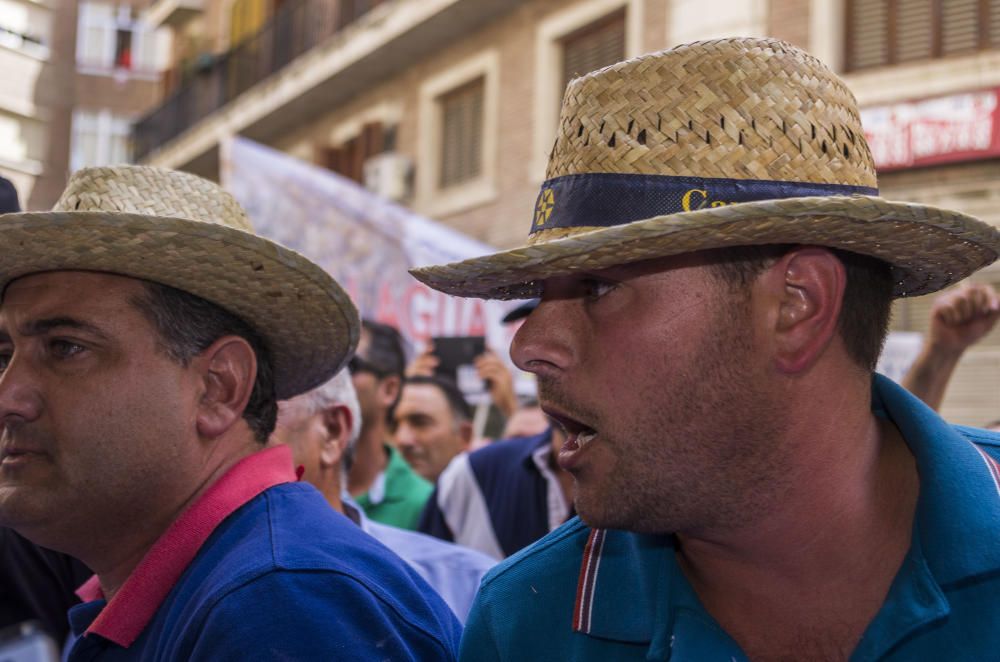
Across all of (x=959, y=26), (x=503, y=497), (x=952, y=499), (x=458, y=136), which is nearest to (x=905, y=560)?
(x=952, y=499)

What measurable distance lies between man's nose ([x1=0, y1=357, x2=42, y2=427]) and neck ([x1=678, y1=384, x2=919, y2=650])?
1.44 m

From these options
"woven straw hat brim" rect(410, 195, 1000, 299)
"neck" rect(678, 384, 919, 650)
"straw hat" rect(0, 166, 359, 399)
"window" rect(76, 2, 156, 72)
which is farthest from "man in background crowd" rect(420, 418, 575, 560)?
"window" rect(76, 2, 156, 72)

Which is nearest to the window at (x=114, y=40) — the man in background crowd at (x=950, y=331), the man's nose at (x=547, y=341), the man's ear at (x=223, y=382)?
the man in background crowd at (x=950, y=331)

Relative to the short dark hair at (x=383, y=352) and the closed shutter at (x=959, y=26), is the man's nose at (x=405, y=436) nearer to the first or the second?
the short dark hair at (x=383, y=352)

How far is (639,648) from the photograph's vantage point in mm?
2010

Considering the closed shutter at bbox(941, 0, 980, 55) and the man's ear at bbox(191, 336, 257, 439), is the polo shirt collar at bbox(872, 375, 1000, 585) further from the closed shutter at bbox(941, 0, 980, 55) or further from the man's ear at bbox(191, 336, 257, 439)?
the closed shutter at bbox(941, 0, 980, 55)

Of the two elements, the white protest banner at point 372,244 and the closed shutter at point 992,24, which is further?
the closed shutter at point 992,24

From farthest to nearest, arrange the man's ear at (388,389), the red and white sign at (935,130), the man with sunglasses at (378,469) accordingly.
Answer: the red and white sign at (935,130)
the man's ear at (388,389)
the man with sunglasses at (378,469)

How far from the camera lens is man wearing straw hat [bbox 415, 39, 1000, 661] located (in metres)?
1.86

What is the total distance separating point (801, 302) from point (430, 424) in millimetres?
4824

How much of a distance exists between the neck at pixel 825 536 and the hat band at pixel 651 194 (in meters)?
0.37

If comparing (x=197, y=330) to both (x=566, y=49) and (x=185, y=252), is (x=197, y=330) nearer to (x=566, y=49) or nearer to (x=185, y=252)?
(x=185, y=252)

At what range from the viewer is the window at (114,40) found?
3234 centimetres

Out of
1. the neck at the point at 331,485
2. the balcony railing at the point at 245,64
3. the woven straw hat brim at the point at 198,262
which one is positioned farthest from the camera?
the balcony railing at the point at 245,64
